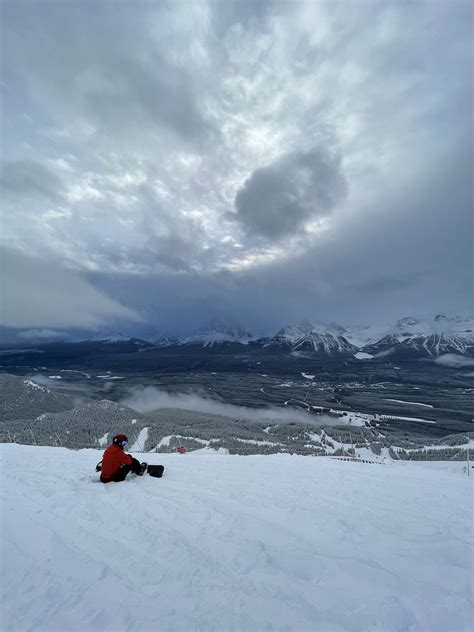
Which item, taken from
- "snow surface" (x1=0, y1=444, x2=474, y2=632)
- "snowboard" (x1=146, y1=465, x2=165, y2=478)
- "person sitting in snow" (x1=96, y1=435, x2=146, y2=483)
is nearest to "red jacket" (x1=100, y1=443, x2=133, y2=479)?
"person sitting in snow" (x1=96, y1=435, x2=146, y2=483)

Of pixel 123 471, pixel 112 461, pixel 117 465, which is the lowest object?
pixel 123 471

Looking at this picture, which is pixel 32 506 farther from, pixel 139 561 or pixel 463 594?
pixel 463 594

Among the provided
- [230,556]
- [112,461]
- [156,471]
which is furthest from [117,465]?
[230,556]

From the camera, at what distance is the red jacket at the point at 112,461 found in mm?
8867

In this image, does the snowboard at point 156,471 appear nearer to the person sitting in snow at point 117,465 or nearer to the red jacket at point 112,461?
the person sitting in snow at point 117,465

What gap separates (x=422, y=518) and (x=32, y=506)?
947 centimetres

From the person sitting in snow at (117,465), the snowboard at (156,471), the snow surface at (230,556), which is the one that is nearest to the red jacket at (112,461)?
the person sitting in snow at (117,465)

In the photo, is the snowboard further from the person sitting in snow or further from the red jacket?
the red jacket

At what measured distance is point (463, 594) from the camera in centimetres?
439

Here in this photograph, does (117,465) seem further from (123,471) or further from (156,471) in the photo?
(156,471)

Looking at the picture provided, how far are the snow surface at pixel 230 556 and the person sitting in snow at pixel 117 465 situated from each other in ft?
1.40

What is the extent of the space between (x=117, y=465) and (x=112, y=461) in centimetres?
20

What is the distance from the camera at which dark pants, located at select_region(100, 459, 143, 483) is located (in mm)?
8853

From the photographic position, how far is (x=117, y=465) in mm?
8984
